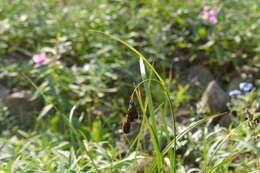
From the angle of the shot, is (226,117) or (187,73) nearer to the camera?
(226,117)

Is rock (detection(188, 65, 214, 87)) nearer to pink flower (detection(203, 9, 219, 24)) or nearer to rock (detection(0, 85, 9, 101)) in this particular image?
pink flower (detection(203, 9, 219, 24))

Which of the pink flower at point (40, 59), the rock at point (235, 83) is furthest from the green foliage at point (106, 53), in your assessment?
the rock at point (235, 83)

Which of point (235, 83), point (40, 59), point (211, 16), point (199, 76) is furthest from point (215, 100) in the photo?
point (40, 59)

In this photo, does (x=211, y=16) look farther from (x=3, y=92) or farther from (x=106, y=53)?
(x=3, y=92)

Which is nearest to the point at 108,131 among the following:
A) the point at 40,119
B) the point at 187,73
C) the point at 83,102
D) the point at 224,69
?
the point at 83,102

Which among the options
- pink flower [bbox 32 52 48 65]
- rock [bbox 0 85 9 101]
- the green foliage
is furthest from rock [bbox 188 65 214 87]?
rock [bbox 0 85 9 101]

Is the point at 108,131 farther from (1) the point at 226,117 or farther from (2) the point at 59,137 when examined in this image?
(1) the point at 226,117
